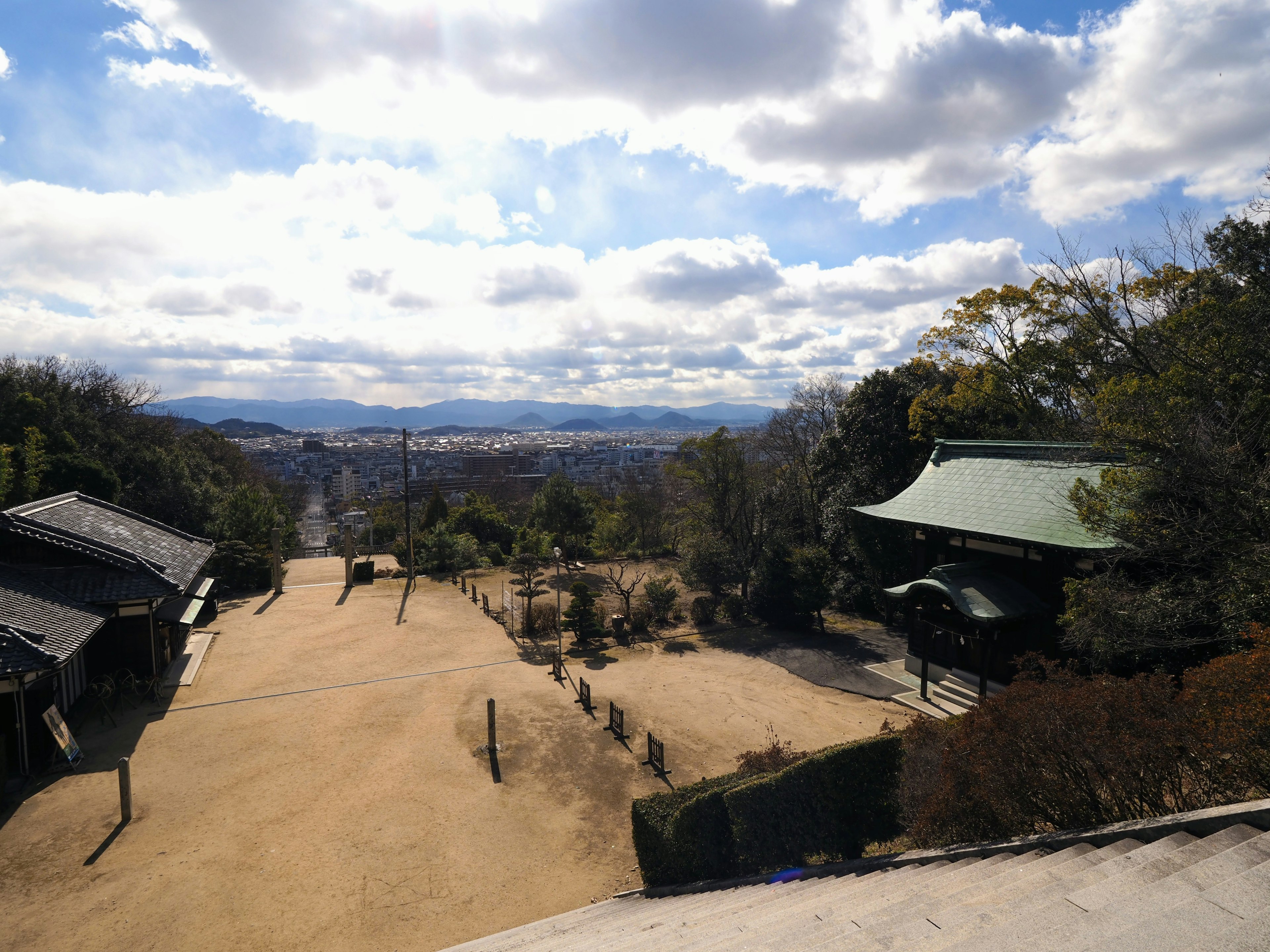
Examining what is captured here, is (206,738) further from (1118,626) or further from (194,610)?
(1118,626)

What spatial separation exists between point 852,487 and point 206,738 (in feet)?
73.5

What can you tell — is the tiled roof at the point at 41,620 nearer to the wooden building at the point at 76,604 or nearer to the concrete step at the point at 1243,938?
the wooden building at the point at 76,604

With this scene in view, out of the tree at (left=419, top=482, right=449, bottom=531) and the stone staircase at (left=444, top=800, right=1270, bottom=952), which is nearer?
the stone staircase at (left=444, top=800, right=1270, bottom=952)

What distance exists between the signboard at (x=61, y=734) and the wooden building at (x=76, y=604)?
0.27 meters

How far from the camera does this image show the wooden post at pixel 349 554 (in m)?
25.2

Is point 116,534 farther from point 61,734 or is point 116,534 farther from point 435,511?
point 435,511

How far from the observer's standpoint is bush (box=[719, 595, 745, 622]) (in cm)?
2253

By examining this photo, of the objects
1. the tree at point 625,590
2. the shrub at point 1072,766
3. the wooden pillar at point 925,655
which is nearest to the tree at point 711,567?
the tree at point 625,590

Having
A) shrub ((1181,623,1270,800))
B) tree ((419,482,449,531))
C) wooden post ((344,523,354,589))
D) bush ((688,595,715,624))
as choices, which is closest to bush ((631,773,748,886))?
shrub ((1181,623,1270,800))

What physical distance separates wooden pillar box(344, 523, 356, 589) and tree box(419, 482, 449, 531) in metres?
11.3

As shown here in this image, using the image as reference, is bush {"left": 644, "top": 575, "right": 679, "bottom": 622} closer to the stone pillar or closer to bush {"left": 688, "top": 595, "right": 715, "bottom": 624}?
bush {"left": 688, "top": 595, "right": 715, "bottom": 624}

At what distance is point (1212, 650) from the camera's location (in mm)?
10555

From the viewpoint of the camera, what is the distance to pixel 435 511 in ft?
125

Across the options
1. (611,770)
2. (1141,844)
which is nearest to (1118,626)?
(1141,844)
